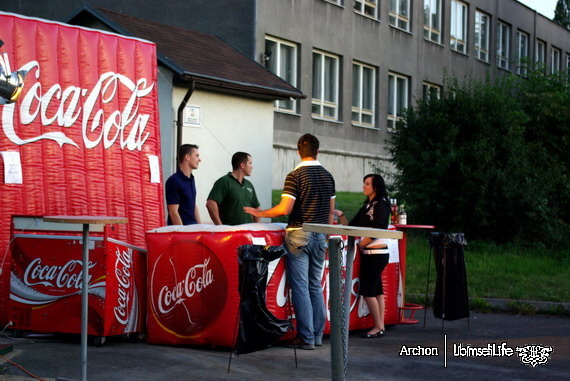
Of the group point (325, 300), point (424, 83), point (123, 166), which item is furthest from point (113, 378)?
point (424, 83)

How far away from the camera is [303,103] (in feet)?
99.0

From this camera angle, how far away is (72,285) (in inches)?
377

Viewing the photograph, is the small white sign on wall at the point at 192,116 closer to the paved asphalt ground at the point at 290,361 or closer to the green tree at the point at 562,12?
the paved asphalt ground at the point at 290,361

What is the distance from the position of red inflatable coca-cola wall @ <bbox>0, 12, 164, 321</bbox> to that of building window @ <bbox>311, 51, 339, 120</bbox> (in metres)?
19.2

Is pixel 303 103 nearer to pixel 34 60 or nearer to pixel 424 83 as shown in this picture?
pixel 424 83

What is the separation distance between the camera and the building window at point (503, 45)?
43812mm

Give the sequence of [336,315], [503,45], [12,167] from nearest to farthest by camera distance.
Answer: [336,315] < [12,167] < [503,45]

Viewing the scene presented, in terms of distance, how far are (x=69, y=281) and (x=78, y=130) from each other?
7.16 feet

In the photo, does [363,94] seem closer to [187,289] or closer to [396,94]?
[396,94]

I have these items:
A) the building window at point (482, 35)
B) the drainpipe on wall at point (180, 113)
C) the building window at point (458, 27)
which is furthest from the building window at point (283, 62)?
the building window at point (482, 35)

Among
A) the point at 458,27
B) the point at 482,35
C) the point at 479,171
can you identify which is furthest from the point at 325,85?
the point at 482,35

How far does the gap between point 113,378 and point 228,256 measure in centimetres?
199

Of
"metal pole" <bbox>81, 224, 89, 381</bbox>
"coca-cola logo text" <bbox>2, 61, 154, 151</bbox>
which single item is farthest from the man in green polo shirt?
"metal pole" <bbox>81, 224, 89, 381</bbox>

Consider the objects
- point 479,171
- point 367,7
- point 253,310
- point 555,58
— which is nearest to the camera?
point 253,310
